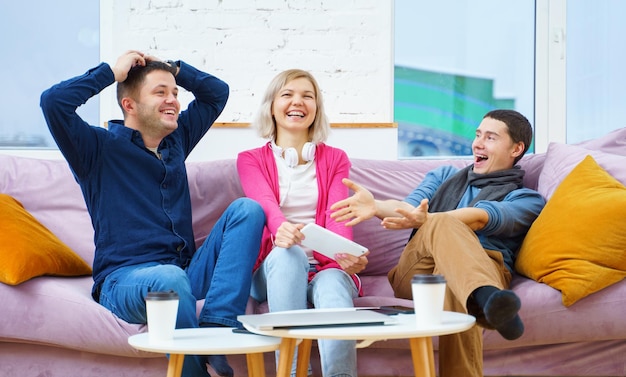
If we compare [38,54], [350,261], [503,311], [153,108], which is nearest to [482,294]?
[503,311]

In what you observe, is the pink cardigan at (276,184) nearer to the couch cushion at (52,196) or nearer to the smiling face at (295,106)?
the smiling face at (295,106)

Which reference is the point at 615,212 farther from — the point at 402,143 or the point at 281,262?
the point at 402,143

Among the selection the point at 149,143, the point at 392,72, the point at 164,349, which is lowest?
the point at 164,349

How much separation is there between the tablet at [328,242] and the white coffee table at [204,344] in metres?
0.37

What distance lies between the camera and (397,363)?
92.0 inches

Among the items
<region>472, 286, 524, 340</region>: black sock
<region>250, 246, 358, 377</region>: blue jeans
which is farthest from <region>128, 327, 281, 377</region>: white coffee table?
<region>472, 286, 524, 340</region>: black sock

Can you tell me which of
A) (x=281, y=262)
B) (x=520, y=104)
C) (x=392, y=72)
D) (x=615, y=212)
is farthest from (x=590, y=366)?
(x=520, y=104)

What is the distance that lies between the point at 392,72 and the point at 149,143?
5.20ft

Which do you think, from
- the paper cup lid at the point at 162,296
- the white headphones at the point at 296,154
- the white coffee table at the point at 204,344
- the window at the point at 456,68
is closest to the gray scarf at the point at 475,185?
the white headphones at the point at 296,154

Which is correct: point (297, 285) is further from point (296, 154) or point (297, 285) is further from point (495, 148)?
point (495, 148)

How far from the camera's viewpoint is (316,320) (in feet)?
5.50

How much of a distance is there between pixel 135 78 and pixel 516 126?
3.96 feet

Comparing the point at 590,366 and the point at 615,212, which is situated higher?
the point at 615,212

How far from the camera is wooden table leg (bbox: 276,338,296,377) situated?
67.9 inches
